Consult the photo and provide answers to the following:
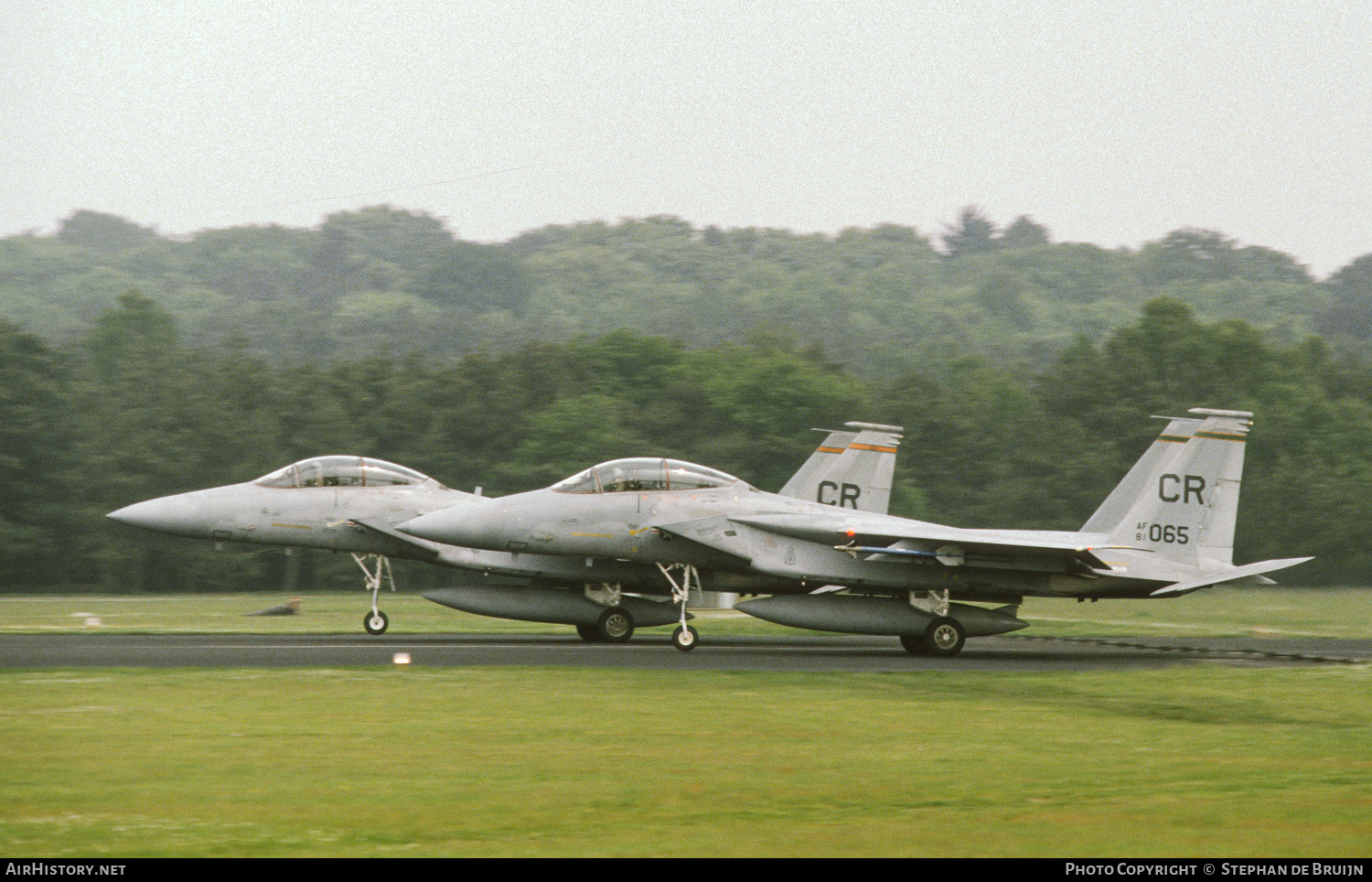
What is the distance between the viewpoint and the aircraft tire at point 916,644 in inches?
786

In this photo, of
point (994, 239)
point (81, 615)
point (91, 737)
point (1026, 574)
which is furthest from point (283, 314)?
point (994, 239)

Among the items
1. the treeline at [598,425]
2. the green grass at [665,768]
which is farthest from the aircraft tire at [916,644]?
the treeline at [598,425]

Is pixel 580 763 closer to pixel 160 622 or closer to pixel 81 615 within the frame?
pixel 160 622

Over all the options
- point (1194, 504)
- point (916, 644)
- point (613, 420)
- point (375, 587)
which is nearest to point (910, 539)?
point (916, 644)

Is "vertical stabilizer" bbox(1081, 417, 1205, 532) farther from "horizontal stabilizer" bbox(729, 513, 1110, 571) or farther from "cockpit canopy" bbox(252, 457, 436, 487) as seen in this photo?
"cockpit canopy" bbox(252, 457, 436, 487)

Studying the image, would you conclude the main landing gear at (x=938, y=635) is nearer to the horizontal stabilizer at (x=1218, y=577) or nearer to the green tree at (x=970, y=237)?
the horizontal stabilizer at (x=1218, y=577)

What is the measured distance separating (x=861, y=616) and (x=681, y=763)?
9.79 meters

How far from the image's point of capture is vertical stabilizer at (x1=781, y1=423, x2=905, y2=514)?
82.3ft

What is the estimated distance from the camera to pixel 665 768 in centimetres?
1016

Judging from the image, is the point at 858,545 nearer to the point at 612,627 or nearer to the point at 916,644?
the point at 916,644

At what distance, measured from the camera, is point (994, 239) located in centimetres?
17875

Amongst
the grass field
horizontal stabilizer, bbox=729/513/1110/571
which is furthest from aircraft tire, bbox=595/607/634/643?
the grass field

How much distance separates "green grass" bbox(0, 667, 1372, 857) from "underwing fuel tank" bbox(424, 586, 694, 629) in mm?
5459
